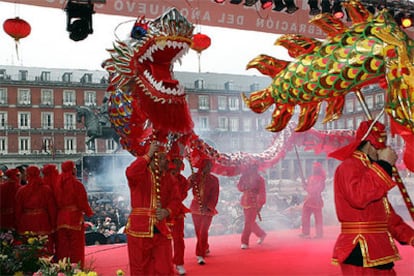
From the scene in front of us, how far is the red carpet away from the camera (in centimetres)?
452

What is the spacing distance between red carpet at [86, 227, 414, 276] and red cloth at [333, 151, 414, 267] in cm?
147

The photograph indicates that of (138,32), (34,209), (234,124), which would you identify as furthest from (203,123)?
(138,32)

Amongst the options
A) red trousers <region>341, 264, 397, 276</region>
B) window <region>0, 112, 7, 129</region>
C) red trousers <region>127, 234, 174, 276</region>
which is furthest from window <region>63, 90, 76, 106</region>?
red trousers <region>341, 264, 397, 276</region>

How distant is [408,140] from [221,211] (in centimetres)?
644

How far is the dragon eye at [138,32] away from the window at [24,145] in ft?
36.9

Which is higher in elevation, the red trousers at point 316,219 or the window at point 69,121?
the window at point 69,121

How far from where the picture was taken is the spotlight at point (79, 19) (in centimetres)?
513

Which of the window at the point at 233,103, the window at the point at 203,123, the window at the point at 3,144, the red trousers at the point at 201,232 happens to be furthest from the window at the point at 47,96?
the red trousers at the point at 201,232

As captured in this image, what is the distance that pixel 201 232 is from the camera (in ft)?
16.7

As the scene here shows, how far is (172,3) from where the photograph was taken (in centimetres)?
586

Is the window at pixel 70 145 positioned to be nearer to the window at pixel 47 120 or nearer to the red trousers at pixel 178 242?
the window at pixel 47 120

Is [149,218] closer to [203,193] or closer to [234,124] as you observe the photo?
[203,193]

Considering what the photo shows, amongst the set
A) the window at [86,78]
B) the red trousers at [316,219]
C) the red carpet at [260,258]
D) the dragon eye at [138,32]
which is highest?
the window at [86,78]

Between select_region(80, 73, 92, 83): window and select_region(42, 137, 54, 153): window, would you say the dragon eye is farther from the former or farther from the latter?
select_region(42, 137, 54, 153): window
